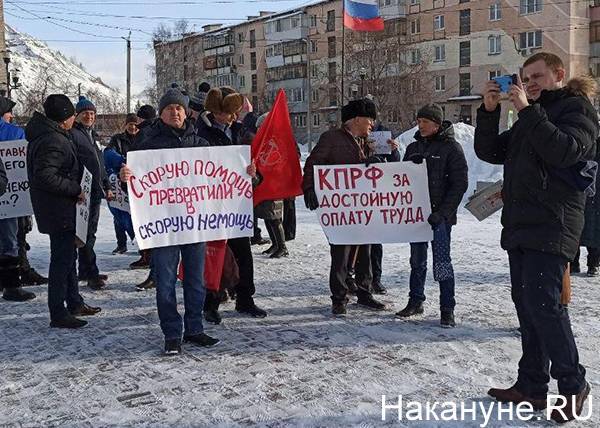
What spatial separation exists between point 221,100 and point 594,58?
46637mm

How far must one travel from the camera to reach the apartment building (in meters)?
44.6

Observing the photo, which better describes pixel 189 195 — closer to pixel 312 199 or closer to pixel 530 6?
pixel 312 199

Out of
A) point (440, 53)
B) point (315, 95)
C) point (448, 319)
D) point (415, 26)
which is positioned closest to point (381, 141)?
point (448, 319)

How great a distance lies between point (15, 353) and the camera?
205 inches

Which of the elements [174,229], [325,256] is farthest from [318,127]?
[174,229]

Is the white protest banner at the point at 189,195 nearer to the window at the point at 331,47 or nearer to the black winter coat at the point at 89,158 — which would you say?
the black winter coat at the point at 89,158

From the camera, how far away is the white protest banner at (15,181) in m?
7.32

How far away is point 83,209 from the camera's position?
5855 millimetres

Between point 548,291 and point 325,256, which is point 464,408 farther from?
point 325,256

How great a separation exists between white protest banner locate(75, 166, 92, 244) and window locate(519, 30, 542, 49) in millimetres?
→ 46464

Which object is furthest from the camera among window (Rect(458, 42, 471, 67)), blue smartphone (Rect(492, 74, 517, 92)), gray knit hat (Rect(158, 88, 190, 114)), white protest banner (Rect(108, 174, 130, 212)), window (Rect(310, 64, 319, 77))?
window (Rect(310, 64, 319, 77))

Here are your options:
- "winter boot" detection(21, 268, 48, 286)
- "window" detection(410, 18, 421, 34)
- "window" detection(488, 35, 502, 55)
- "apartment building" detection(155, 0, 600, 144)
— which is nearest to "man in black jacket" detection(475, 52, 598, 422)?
"winter boot" detection(21, 268, 48, 286)

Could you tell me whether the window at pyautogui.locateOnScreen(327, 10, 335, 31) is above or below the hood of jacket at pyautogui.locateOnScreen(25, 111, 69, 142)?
above

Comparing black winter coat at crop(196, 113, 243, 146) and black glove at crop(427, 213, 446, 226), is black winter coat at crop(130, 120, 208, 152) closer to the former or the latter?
black winter coat at crop(196, 113, 243, 146)
